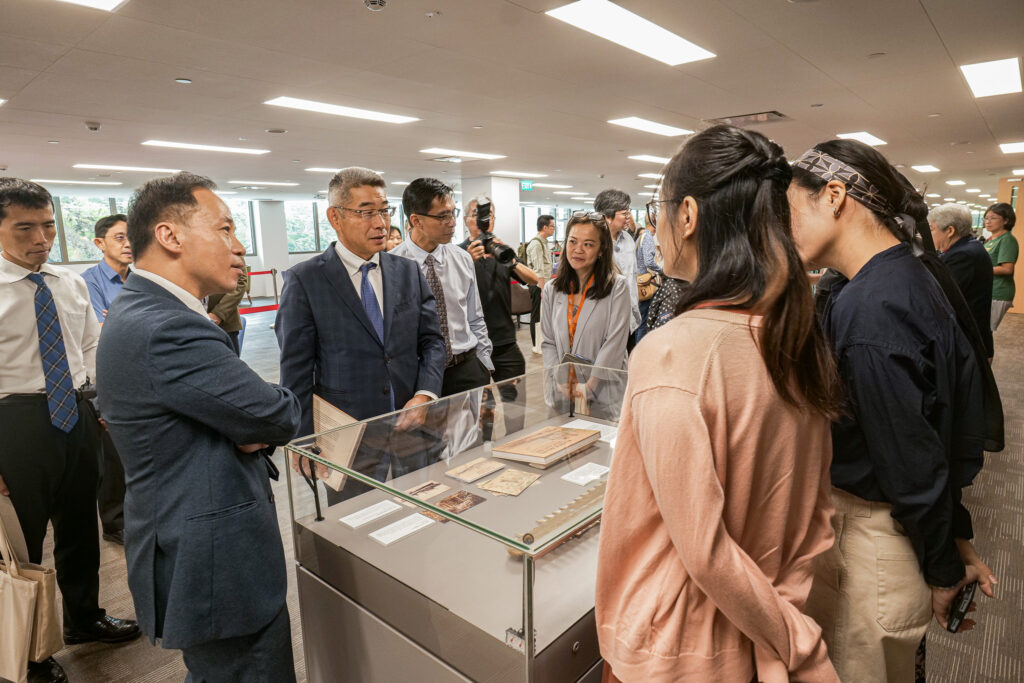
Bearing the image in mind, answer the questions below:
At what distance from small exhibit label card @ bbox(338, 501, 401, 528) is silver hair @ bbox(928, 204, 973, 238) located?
17.5 ft

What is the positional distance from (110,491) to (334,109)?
4965 mm

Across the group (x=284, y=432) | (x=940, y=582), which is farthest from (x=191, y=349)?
(x=940, y=582)

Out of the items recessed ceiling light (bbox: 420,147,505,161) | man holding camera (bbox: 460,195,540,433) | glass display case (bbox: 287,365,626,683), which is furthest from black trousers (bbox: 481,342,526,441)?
recessed ceiling light (bbox: 420,147,505,161)

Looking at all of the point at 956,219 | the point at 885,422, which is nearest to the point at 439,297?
the point at 885,422

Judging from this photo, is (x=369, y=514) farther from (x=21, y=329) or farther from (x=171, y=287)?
(x=21, y=329)

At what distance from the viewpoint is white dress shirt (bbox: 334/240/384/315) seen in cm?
229

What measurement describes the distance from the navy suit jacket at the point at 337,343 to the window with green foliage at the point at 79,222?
1845cm

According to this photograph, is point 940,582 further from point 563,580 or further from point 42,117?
point 42,117

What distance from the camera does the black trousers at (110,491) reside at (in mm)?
3379

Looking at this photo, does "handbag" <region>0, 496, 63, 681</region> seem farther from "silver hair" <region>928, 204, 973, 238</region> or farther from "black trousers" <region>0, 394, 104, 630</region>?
"silver hair" <region>928, 204, 973, 238</region>

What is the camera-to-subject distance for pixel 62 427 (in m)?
2.30

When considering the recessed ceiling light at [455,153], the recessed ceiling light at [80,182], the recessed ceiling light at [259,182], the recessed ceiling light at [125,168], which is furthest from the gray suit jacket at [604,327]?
the recessed ceiling light at [80,182]

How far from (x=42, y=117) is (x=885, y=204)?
8.56 meters

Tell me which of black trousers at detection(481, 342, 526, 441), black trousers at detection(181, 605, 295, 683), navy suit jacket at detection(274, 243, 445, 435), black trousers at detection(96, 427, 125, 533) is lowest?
black trousers at detection(96, 427, 125, 533)
